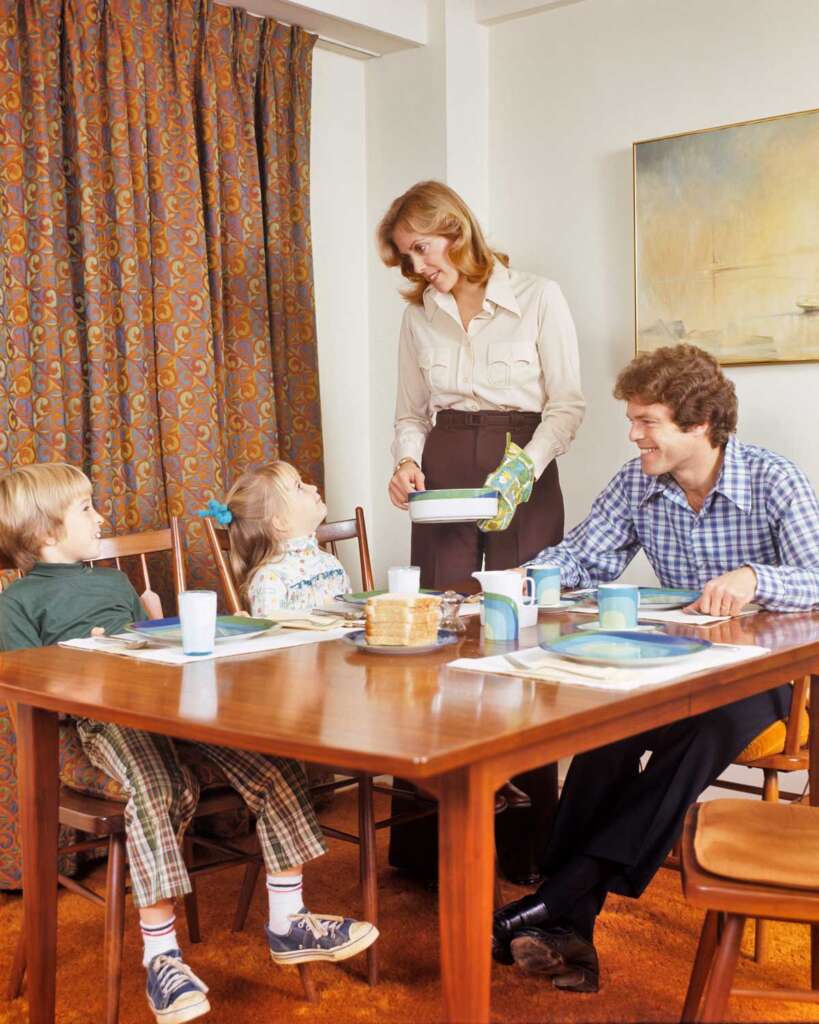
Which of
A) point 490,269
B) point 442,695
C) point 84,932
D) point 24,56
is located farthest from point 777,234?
point 84,932

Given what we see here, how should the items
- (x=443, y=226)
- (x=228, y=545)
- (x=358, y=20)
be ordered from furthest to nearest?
1. (x=358, y=20)
2. (x=443, y=226)
3. (x=228, y=545)

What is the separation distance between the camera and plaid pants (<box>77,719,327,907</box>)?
1926 millimetres

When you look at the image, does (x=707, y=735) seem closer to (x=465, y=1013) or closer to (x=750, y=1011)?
(x=750, y=1011)

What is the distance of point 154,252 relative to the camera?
3115 millimetres

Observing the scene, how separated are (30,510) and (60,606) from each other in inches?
7.7

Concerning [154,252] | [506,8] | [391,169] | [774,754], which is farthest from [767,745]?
[506,8]

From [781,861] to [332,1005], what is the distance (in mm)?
1013

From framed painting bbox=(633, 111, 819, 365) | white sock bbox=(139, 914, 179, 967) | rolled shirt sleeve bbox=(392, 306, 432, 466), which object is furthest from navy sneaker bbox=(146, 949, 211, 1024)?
framed painting bbox=(633, 111, 819, 365)

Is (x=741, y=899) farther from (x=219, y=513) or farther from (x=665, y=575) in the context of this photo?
(x=219, y=513)

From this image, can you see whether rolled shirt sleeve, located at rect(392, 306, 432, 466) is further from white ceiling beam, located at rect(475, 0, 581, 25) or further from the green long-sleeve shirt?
white ceiling beam, located at rect(475, 0, 581, 25)

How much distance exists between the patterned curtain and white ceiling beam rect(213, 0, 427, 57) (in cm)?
6

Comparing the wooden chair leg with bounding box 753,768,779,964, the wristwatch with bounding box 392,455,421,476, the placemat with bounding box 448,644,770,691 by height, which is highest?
the wristwatch with bounding box 392,455,421,476

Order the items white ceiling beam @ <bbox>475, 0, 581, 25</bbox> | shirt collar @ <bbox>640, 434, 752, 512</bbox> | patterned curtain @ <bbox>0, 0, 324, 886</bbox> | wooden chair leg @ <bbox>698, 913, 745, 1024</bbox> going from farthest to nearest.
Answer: white ceiling beam @ <bbox>475, 0, 581, 25</bbox> → patterned curtain @ <bbox>0, 0, 324, 886</bbox> → shirt collar @ <bbox>640, 434, 752, 512</bbox> → wooden chair leg @ <bbox>698, 913, 745, 1024</bbox>

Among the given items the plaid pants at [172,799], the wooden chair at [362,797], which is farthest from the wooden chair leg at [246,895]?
the plaid pants at [172,799]
